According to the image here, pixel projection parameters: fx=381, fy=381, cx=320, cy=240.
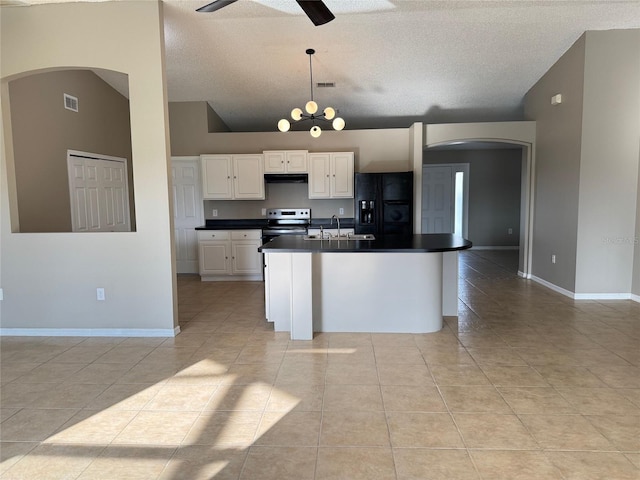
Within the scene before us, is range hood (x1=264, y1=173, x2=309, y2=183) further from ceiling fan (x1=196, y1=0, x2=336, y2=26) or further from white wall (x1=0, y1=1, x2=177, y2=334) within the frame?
ceiling fan (x1=196, y1=0, x2=336, y2=26)

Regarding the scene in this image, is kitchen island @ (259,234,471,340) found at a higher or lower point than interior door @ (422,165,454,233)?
lower

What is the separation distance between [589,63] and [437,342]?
3764 mm

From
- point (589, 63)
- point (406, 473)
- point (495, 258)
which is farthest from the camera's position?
point (495, 258)

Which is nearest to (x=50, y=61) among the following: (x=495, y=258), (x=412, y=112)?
(x=412, y=112)

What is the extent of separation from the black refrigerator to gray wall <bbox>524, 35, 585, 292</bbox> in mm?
1850

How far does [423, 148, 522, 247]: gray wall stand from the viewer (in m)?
8.73

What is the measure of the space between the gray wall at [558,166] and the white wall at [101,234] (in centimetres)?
466

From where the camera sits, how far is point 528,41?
464cm

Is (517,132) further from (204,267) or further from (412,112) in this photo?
(204,267)

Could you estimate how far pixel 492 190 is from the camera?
346 inches

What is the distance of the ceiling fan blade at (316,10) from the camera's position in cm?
274

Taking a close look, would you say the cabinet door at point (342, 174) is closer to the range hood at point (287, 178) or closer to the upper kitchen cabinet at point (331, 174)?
the upper kitchen cabinet at point (331, 174)

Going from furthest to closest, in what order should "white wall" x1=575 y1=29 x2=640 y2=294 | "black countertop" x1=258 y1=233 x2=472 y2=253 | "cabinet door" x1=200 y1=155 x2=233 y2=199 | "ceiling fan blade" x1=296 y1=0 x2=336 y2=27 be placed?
"cabinet door" x1=200 y1=155 x2=233 y2=199, "white wall" x1=575 y1=29 x2=640 y2=294, "black countertop" x1=258 y1=233 x2=472 y2=253, "ceiling fan blade" x1=296 y1=0 x2=336 y2=27

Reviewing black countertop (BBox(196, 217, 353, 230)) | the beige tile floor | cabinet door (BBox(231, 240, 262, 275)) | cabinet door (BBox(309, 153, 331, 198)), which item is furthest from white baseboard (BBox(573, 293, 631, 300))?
cabinet door (BBox(231, 240, 262, 275))
